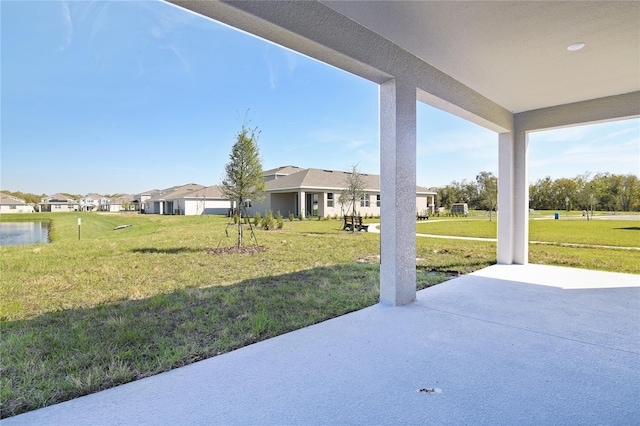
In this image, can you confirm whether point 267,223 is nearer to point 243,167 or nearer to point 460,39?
point 243,167

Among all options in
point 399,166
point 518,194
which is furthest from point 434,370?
point 518,194

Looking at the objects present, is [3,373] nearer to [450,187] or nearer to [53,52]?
[53,52]

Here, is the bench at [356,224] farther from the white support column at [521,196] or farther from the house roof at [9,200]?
the house roof at [9,200]

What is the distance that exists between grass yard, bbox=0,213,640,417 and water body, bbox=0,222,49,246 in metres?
2.79

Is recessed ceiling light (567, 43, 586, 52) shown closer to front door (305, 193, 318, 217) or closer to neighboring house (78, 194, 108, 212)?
front door (305, 193, 318, 217)

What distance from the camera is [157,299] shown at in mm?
4379

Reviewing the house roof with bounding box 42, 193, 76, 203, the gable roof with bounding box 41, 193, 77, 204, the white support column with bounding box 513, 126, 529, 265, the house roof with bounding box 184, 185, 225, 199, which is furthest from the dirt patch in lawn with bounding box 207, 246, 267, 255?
the house roof with bounding box 184, 185, 225, 199

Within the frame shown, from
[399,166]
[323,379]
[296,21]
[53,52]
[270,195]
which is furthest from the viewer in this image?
[270,195]

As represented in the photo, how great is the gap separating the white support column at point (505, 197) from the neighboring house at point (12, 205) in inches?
588

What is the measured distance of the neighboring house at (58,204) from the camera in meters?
15.9

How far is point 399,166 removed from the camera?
3887 mm

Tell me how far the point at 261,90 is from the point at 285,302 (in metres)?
12.6

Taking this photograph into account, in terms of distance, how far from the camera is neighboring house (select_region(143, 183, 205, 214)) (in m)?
29.4

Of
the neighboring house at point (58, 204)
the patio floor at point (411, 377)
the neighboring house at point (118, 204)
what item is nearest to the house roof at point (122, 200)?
the neighboring house at point (118, 204)
